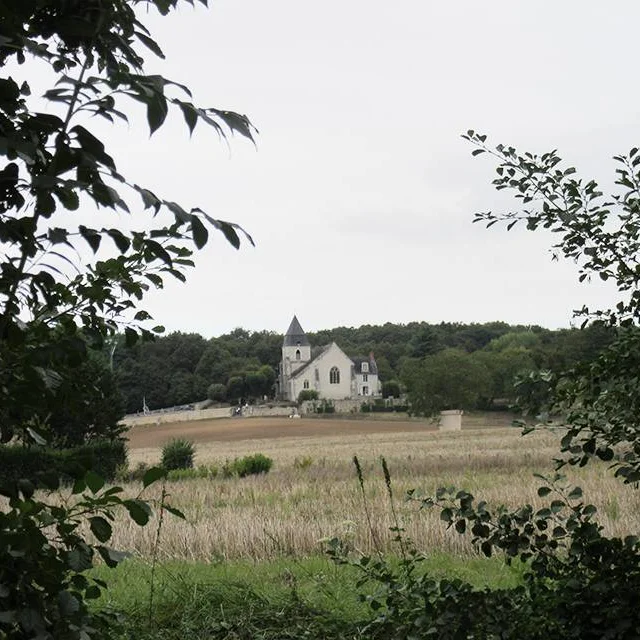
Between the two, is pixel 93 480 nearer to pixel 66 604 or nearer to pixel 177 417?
pixel 66 604

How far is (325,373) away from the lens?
108625mm

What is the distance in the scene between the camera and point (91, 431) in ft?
86.5

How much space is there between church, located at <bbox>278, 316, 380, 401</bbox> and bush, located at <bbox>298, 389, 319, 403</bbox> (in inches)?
114

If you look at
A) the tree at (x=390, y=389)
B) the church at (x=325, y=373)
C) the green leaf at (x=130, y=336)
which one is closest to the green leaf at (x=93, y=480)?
the green leaf at (x=130, y=336)

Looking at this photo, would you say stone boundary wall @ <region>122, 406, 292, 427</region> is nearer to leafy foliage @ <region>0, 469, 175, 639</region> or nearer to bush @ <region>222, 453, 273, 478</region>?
bush @ <region>222, 453, 273, 478</region>

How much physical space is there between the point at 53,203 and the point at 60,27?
34 centimetres

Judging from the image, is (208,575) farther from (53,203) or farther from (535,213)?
(53,203)

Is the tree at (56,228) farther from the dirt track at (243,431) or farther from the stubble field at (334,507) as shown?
the dirt track at (243,431)

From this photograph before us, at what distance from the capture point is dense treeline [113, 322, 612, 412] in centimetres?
6838

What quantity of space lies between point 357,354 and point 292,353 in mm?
12684

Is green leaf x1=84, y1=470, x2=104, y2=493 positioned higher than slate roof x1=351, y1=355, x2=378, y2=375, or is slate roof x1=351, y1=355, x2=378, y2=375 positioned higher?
slate roof x1=351, y1=355, x2=378, y2=375

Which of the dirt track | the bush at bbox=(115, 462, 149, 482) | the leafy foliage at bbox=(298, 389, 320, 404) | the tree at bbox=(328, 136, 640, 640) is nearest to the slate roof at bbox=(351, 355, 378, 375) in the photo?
the leafy foliage at bbox=(298, 389, 320, 404)

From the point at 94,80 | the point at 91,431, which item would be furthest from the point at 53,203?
the point at 91,431

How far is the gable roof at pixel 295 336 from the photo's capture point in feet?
376
